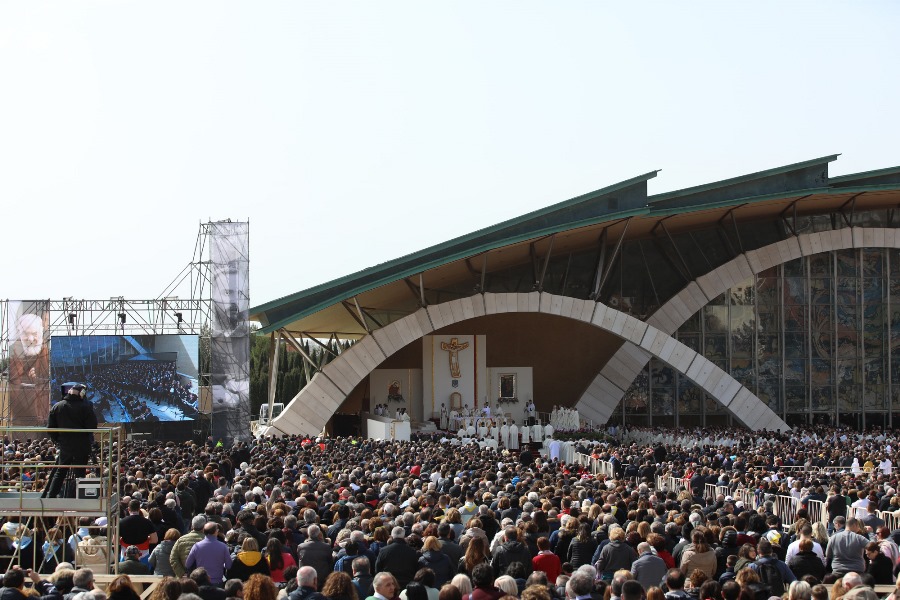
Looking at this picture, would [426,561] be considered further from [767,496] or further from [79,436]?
[767,496]

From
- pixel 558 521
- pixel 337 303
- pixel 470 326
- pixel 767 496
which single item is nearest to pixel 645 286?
pixel 470 326

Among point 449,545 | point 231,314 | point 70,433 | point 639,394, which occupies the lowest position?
point 449,545

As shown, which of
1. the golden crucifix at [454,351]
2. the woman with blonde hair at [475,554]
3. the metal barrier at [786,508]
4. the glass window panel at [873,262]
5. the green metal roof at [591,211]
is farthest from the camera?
the glass window panel at [873,262]

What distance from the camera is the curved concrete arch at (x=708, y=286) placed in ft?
153

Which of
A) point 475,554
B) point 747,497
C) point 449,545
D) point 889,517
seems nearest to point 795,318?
point 747,497

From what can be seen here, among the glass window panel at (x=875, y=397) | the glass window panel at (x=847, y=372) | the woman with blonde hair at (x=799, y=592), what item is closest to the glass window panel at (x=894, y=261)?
the glass window panel at (x=847, y=372)

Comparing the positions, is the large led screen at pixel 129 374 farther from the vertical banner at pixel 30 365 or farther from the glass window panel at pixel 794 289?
the glass window panel at pixel 794 289

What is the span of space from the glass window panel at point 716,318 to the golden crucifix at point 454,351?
40.0 feet

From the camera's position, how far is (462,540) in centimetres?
1139

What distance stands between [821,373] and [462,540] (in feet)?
138

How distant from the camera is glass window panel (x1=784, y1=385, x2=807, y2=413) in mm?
49531

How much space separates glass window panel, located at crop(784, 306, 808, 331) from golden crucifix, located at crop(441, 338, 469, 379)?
51.2 feet

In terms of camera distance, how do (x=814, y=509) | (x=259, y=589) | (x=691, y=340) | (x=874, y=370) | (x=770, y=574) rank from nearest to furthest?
1. (x=259, y=589)
2. (x=770, y=574)
3. (x=814, y=509)
4. (x=691, y=340)
5. (x=874, y=370)

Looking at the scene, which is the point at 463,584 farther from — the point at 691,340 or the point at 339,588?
the point at 691,340
